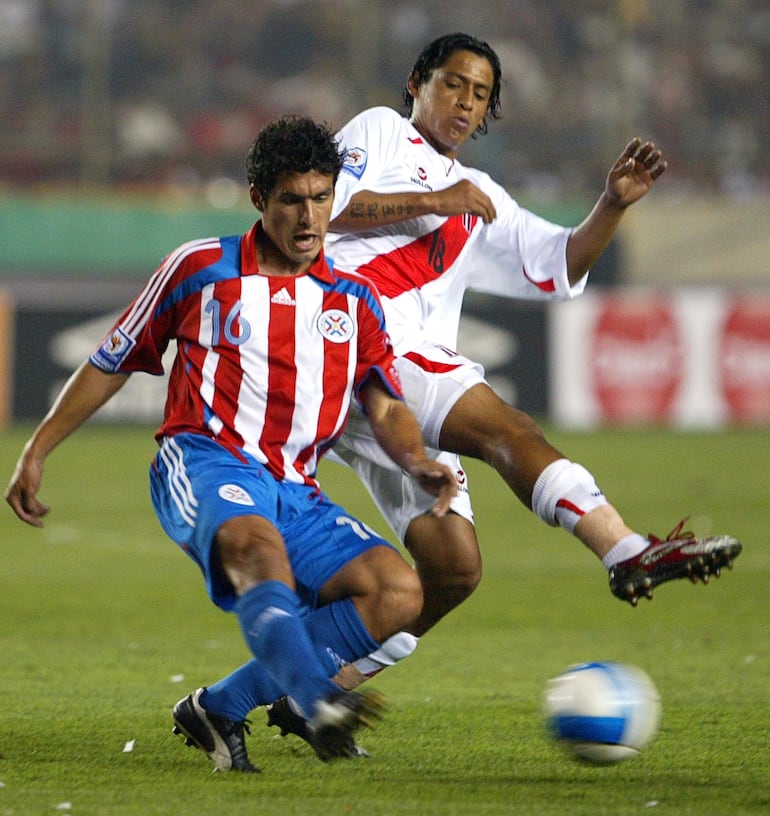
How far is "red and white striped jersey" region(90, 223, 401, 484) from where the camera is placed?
438 cm

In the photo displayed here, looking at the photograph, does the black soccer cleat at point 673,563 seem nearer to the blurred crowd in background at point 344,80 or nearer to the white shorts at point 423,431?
the white shorts at point 423,431

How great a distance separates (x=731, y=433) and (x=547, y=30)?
265 inches

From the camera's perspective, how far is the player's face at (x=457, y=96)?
17.1 feet

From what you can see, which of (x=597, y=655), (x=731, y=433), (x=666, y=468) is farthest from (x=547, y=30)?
(x=597, y=655)

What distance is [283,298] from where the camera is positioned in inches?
175

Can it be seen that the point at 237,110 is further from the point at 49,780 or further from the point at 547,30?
the point at 49,780

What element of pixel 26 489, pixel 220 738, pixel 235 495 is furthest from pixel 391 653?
pixel 26 489

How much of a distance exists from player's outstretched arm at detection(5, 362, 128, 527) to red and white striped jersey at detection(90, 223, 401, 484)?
54 mm

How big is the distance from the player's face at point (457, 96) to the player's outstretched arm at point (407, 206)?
0.37m

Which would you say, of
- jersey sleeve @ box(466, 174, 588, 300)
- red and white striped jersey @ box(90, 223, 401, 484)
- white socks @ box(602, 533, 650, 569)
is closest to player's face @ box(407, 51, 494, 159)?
jersey sleeve @ box(466, 174, 588, 300)

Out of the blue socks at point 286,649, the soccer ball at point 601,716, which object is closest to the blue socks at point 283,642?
the blue socks at point 286,649

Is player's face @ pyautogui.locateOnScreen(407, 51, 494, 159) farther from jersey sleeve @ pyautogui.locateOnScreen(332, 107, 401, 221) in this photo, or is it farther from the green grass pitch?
the green grass pitch

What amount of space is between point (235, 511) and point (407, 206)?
4.49 ft

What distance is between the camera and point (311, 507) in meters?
4.41
